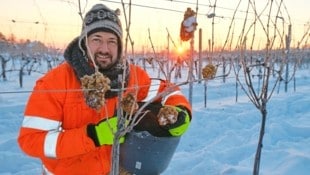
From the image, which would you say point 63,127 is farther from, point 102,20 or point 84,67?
point 102,20

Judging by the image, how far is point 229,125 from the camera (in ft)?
25.0

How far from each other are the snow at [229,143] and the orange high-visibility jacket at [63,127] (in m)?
2.09

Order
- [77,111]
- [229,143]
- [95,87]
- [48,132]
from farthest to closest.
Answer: [229,143], [77,111], [48,132], [95,87]

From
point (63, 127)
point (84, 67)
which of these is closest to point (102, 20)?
point (84, 67)

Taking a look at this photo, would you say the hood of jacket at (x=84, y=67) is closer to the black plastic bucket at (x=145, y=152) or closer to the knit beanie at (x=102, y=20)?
the knit beanie at (x=102, y=20)

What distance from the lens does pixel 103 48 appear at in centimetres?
232

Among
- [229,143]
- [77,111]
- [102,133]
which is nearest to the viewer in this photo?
[102,133]

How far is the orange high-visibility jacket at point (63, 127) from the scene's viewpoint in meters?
2.07

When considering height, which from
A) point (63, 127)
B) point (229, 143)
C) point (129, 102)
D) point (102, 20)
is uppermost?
point (102, 20)

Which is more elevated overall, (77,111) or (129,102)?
(129,102)

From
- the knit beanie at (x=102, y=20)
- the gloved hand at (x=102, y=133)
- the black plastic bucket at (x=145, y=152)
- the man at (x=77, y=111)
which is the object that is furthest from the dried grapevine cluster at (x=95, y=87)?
the knit beanie at (x=102, y=20)

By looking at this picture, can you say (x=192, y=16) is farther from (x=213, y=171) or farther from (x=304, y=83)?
(x=304, y=83)

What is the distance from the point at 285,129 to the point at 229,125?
116 cm

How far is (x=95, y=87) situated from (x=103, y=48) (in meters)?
1.03
